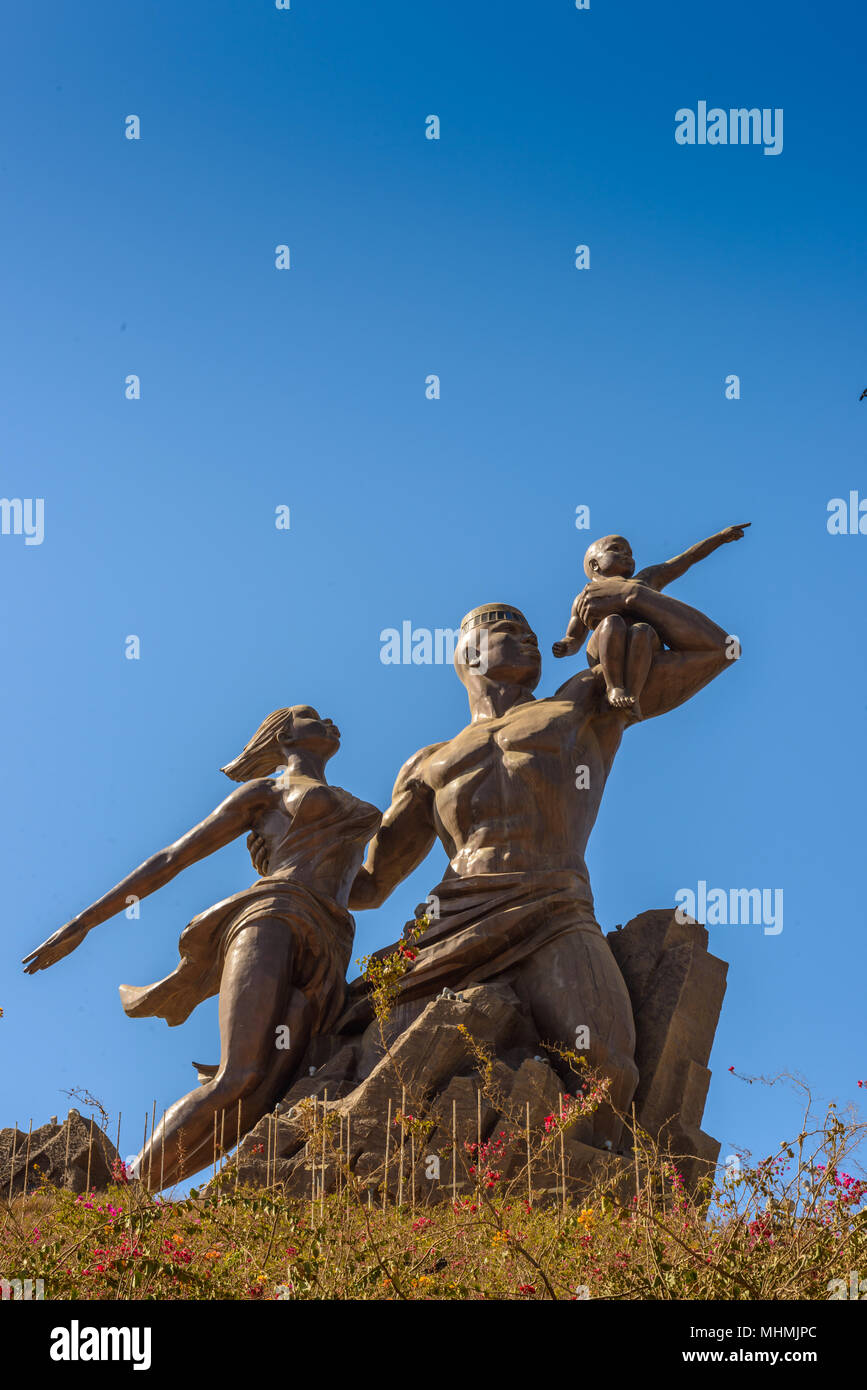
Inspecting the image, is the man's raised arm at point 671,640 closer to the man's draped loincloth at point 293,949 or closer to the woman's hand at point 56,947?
the man's draped loincloth at point 293,949

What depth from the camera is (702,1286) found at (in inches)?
222

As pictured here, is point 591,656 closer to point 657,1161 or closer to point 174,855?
point 174,855

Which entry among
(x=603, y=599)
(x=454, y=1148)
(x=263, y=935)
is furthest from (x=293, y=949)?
(x=603, y=599)

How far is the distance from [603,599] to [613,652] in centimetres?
43

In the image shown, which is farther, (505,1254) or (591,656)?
(591,656)

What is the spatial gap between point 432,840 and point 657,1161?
3980 mm

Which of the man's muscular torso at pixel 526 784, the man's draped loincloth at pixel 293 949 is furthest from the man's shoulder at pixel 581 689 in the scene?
the man's draped loincloth at pixel 293 949

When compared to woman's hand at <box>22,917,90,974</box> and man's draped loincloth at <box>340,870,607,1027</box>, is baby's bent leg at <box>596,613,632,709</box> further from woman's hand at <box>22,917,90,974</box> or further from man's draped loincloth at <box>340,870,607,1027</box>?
woman's hand at <box>22,917,90,974</box>

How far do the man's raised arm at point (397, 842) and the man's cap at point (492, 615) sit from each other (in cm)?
92

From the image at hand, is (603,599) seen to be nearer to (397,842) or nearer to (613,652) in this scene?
(613,652)

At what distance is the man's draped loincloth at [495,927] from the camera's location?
967 centimetres

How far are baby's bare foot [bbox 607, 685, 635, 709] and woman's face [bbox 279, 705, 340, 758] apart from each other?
207cm
